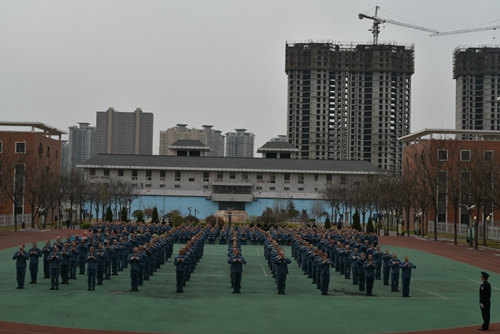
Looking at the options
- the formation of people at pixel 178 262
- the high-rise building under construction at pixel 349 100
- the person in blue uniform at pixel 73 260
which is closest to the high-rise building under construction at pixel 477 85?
the high-rise building under construction at pixel 349 100

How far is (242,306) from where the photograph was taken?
1741cm

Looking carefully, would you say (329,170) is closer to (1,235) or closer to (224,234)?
(224,234)

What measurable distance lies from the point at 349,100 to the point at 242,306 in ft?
448

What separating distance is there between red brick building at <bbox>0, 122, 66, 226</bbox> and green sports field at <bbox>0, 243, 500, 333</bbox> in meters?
32.8

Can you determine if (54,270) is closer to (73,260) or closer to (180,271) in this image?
(73,260)

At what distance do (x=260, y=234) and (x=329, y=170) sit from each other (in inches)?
1833

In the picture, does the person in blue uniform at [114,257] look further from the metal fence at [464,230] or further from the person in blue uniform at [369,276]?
the metal fence at [464,230]

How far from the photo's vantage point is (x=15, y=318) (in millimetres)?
15000

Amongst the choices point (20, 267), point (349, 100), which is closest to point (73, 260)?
point (20, 267)

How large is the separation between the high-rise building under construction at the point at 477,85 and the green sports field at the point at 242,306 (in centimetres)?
13689

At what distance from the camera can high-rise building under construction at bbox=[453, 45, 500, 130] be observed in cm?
14900

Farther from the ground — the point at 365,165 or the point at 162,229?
the point at 365,165

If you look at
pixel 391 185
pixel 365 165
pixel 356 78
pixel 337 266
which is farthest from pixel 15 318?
pixel 356 78

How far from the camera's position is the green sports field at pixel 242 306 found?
48.6 feet
